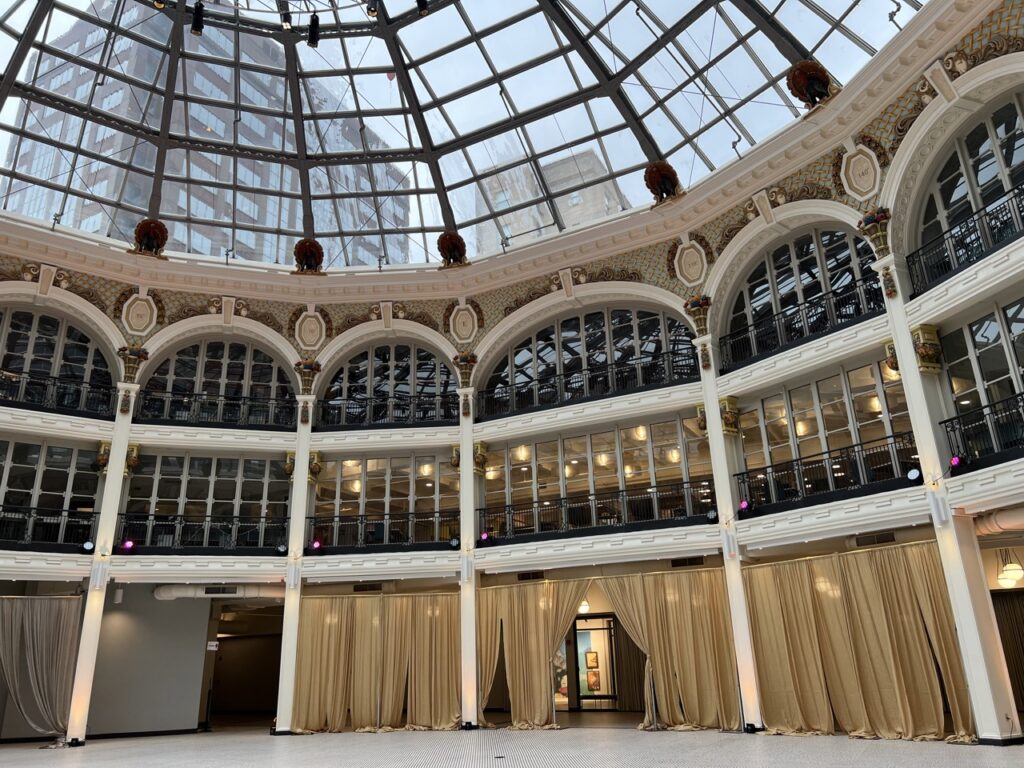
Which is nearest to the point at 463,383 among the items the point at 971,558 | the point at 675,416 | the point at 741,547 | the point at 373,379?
the point at 373,379

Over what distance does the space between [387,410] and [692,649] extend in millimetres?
9937

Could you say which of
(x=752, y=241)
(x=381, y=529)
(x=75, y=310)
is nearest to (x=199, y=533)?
(x=381, y=529)

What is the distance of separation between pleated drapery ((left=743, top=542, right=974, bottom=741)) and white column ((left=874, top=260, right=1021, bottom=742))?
1.38 ft

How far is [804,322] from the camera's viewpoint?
16.0m

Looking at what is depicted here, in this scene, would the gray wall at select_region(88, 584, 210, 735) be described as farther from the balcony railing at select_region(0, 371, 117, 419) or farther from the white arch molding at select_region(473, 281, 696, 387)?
the white arch molding at select_region(473, 281, 696, 387)

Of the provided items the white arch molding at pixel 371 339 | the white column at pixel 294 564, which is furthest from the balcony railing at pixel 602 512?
the white column at pixel 294 564

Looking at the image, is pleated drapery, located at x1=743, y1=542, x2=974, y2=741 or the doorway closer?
pleated drapery, located at x1=743, y1=542, x2=974, y2=741

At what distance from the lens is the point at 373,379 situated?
69.4 ft

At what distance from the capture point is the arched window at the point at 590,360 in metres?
18.5

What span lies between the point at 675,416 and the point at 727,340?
2.12 metres

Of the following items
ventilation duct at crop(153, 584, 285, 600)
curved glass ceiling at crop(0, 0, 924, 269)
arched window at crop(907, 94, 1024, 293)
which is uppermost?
curved glass ceiling at crop(0, 0, 924, 269)

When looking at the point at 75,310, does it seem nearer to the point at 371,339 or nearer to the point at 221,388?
the point at 221,388

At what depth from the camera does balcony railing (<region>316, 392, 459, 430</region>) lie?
66.9 ft

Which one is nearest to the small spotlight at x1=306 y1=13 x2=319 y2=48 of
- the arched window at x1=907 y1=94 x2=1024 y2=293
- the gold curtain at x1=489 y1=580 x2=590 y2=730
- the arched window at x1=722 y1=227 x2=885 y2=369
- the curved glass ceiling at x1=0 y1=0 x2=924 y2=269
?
the curved glass ceiling at x1=0 y1=0 x2=924 y2=269
